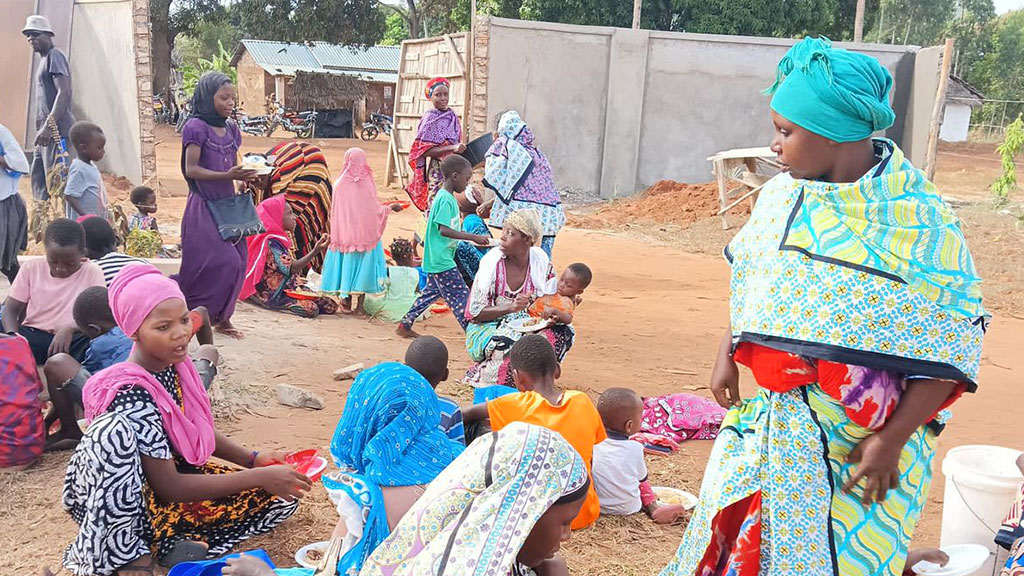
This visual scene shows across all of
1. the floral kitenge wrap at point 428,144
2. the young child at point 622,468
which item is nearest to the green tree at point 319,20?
the floral kitenge wrap at point 428,144

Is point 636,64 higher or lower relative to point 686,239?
higher

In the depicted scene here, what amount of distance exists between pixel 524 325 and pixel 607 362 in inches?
54.5

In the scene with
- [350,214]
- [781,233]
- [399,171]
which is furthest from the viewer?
[399,171]

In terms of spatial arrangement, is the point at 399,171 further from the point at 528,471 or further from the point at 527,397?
the point at 528,471

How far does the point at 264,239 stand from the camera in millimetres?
7152

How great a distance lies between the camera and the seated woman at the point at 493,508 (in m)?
2.00

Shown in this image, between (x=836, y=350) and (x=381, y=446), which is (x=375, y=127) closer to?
(x=381, y=446)

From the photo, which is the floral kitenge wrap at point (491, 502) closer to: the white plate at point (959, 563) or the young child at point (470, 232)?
the white plate at point (959, 563)

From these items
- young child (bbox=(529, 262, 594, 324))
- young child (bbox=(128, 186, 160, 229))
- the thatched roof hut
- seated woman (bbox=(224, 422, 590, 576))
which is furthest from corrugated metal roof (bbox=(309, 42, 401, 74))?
seated woman (bbox=(224, 422, 590, 576))

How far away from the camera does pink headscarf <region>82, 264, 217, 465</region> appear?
2941mm

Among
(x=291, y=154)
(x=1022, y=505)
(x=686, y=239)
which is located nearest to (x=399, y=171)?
(x=686, y=239)

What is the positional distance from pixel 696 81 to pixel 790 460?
13961 millimetres

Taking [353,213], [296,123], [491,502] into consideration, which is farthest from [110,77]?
[296,123]

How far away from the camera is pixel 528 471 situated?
6.64 feet
